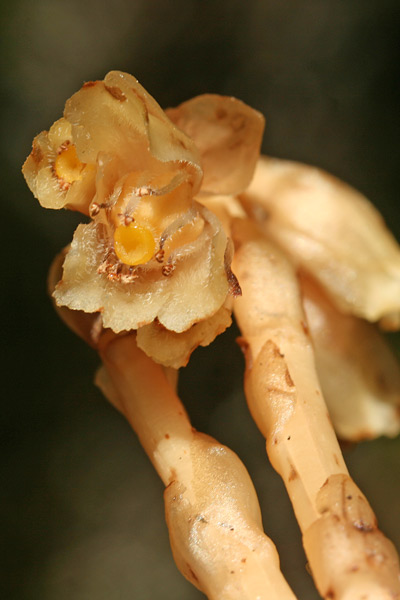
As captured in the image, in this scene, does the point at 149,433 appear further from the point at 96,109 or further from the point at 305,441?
the point at 96,109

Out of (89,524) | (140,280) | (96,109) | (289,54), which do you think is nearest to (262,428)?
(140,280)

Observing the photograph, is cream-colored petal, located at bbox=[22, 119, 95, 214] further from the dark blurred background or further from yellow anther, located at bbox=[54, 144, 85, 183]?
the dark blurred background

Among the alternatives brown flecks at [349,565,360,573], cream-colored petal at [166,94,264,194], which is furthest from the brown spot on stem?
brown flecks at [349,565,360,573]

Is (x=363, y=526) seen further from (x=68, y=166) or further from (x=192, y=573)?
(x=68, y=166)

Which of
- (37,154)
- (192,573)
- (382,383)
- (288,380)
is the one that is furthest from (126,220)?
(382,383)

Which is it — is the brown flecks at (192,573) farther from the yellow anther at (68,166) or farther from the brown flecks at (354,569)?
the yellow anther at (68,166)

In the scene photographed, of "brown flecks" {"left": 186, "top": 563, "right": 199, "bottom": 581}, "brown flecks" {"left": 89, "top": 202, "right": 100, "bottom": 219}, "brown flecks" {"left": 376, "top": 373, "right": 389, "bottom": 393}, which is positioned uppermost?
"brown flecks" {"left": 89, "top": 202, "right": 100, "bottom": 219}

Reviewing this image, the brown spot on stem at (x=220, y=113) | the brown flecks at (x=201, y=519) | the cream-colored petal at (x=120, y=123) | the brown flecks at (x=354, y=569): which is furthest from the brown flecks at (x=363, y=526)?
the brown spot on stem at (x=220, y=113)
